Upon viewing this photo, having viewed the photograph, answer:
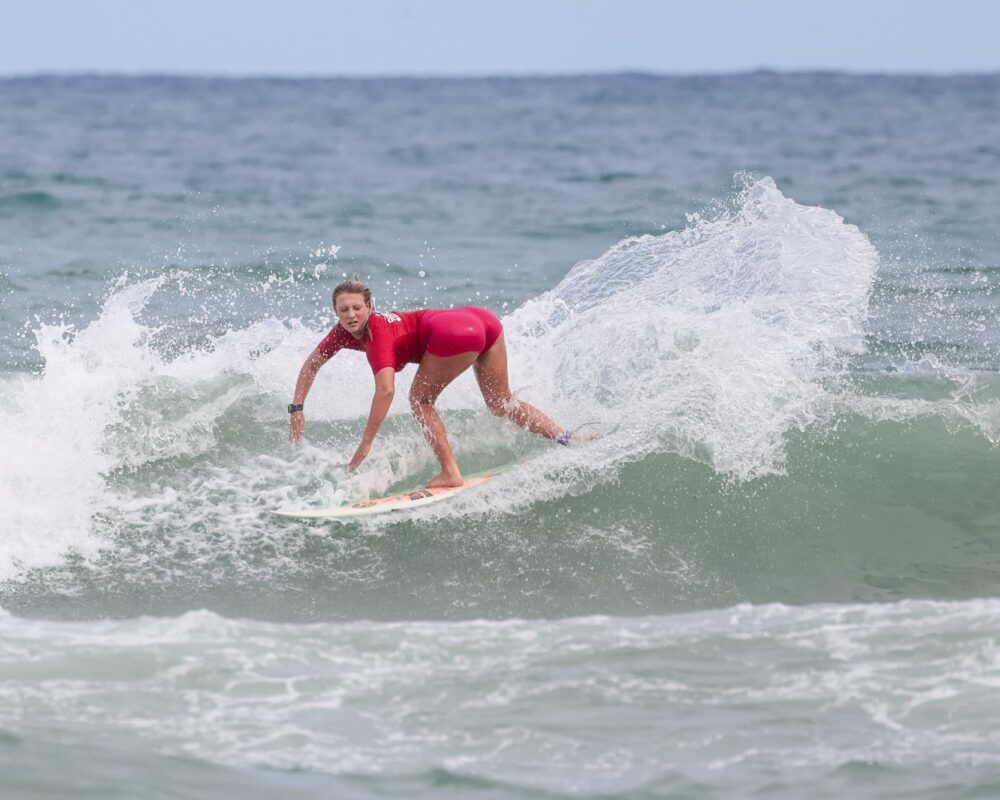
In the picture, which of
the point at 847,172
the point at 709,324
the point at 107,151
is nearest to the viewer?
the point at 709,324

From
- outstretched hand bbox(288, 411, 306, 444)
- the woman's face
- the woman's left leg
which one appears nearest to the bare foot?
the woman's left leg

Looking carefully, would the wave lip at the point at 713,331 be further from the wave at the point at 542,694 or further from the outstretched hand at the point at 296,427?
the wave at the point at 542,694

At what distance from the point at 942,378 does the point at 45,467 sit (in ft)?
21.7

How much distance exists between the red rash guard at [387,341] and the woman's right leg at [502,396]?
41 cm

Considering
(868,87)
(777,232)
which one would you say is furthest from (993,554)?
(868,87)

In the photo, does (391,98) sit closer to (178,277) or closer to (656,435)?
(178,277)

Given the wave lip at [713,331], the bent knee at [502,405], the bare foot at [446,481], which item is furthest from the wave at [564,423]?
the bent knee at [502,405]

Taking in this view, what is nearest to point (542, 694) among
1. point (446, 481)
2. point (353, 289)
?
point (446, 481)

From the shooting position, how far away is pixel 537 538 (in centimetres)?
739

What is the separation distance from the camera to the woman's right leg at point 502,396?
779 centimetres

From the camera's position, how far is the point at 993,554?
724 cm

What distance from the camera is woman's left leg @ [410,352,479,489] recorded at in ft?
24.6

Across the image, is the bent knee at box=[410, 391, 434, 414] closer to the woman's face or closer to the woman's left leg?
the woman's left leg

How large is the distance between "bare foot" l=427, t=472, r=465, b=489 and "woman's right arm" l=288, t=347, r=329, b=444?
0.81 m
